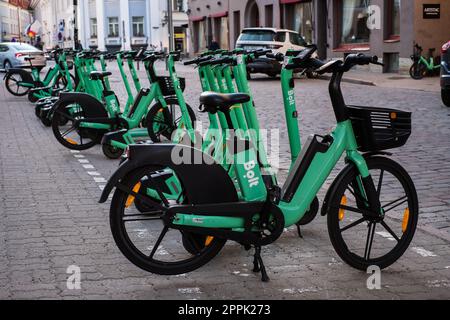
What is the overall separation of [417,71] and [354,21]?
25.2 feet

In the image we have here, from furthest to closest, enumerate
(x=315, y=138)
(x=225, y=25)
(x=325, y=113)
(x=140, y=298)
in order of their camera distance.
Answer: (x=225, y=25) < (x=325, y=113) < (x=315, y=138) < (x=140, y=298)

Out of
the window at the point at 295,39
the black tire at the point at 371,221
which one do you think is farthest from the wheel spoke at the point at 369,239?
the window at the point at 295,39

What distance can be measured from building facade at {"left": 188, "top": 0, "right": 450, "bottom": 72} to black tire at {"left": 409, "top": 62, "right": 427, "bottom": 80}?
1.67 meters

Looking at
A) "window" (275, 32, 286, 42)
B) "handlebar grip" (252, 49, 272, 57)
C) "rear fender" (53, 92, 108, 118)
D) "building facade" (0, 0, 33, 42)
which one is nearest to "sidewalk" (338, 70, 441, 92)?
"window" (275, 32, 286, 42)

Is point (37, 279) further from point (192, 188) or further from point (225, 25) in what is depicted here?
point (225, 25)

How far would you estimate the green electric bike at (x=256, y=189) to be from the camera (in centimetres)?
444

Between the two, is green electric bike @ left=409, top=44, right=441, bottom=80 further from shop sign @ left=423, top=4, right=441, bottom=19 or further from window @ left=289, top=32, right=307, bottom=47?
window @ left=289, top=32, right=307, bottom=47

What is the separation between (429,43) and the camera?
2536 cm

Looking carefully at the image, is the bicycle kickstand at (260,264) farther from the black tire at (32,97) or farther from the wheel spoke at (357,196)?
the black tire at (32,97)

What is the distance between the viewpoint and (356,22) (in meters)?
30.6

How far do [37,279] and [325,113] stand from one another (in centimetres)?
1015

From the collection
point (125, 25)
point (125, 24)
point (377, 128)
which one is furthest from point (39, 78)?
point (125, 24)
